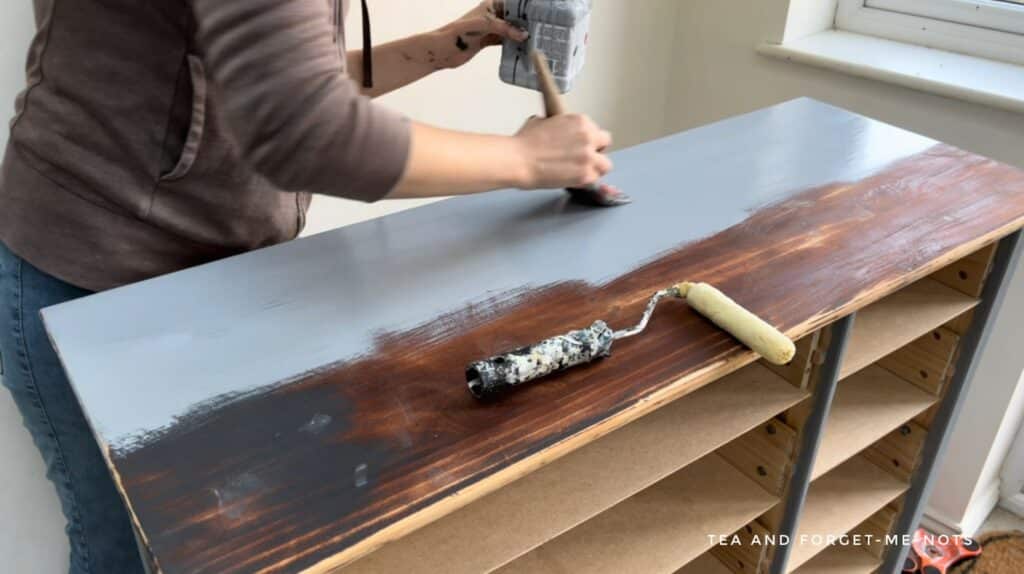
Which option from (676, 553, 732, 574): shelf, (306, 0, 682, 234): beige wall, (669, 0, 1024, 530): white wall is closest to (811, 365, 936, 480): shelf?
(676, 553, 732, 574): shelf

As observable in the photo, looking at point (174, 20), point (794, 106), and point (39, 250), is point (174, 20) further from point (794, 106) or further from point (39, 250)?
point (794, 106)

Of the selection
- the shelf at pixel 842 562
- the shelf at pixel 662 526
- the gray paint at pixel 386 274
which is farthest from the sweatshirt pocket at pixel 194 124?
the shelf at pixel 842 562

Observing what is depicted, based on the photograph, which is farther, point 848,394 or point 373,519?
point 848,394

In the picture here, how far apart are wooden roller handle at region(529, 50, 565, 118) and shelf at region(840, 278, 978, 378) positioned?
467 millimetres

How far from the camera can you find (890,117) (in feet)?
4.91

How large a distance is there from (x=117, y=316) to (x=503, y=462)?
40 cm

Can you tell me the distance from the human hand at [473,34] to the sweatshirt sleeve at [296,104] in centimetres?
38

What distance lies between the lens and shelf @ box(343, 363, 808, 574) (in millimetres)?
765

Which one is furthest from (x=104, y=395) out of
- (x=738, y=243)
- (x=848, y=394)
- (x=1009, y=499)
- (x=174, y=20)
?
(x=1009, y=499)

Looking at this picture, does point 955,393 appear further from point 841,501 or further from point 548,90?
point 548,90

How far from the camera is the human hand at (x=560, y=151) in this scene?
2.52 ft

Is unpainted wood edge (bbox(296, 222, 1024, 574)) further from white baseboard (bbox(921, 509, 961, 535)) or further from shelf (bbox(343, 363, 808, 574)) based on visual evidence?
white baseboard (bbox(921, 509, 961, 535))

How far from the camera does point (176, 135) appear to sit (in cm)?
74

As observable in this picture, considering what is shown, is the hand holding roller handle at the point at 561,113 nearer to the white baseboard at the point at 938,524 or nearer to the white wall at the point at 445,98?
the white wall at the point at 445,98
